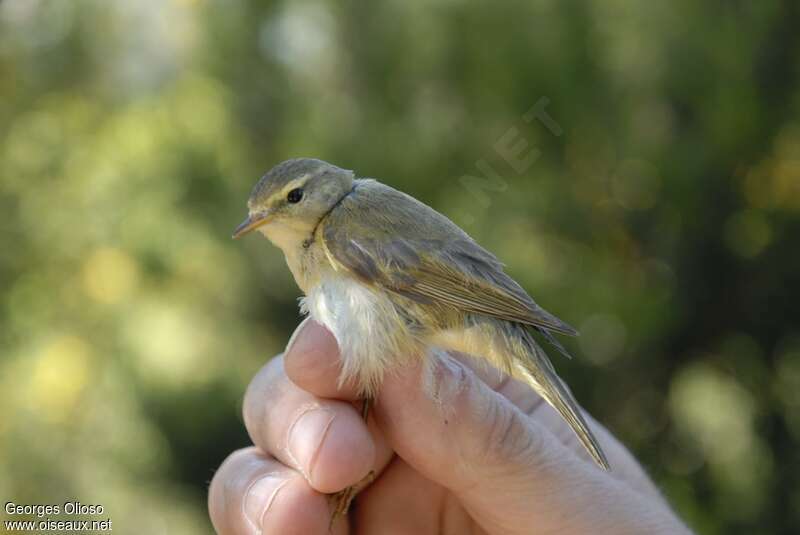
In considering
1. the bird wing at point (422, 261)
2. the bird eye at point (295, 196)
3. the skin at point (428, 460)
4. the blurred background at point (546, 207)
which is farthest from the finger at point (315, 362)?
the blurred background at point (546, 207)

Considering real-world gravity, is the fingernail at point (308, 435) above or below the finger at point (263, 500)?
above

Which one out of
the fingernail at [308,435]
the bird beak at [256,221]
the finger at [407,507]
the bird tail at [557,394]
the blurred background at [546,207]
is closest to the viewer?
the bird tail at [557,394]

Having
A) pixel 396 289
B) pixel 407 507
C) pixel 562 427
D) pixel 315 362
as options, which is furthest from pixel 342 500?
pixel 562 427

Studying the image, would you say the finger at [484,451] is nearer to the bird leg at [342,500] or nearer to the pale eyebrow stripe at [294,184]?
the bird leg at [342,500]

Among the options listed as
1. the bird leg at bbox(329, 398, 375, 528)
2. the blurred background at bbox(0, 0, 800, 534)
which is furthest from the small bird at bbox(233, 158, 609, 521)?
the blurred background at bbox(0, 0, 800, 534)

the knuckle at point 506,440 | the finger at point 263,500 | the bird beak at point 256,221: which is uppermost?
the bird beak at point 256,221

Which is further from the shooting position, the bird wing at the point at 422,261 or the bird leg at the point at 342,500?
the bird leg at the point at 342,500

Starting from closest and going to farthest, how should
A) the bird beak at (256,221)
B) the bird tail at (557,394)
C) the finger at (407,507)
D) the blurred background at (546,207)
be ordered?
1. the bird tail at (557,394)
2. the bird beak at (256,221)
3. the finger at (407,507)
4. the blurred background at (546,207)
